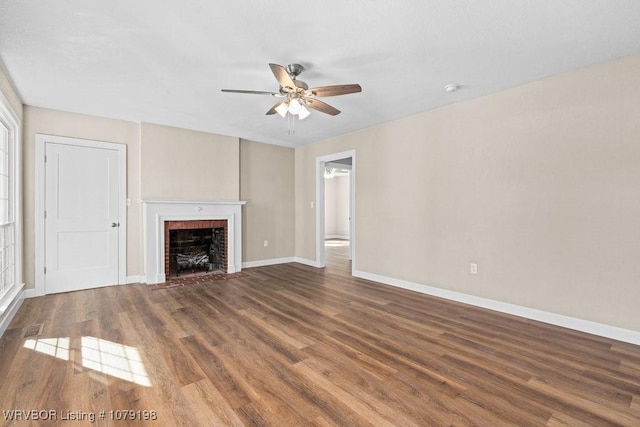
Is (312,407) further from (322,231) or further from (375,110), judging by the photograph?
(322,231)

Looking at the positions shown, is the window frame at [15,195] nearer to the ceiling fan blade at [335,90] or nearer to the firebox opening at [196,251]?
the firebox opening at [196,251]

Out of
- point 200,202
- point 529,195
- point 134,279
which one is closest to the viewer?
point 529,195

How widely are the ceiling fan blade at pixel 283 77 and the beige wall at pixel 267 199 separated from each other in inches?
132

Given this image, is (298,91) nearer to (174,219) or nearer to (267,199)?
(174,219)

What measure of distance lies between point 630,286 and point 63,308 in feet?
19.1

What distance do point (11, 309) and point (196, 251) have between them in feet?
8.26

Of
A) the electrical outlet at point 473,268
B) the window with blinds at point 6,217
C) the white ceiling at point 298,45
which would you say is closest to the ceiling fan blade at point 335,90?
the white ceiling at point 298,45

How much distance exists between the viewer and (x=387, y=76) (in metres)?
3.05

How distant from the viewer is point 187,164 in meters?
5.04

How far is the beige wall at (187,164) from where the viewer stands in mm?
4684

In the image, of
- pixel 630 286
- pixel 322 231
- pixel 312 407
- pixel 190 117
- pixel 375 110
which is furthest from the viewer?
pixel 322 231

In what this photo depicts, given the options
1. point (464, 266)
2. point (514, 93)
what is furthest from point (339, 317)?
point (514, 93)

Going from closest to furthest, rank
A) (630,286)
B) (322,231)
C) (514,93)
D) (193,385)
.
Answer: (193,385) < (630,286) < (514,93) < (322,231)

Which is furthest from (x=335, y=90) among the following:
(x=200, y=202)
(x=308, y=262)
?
(x=308, y=262)
